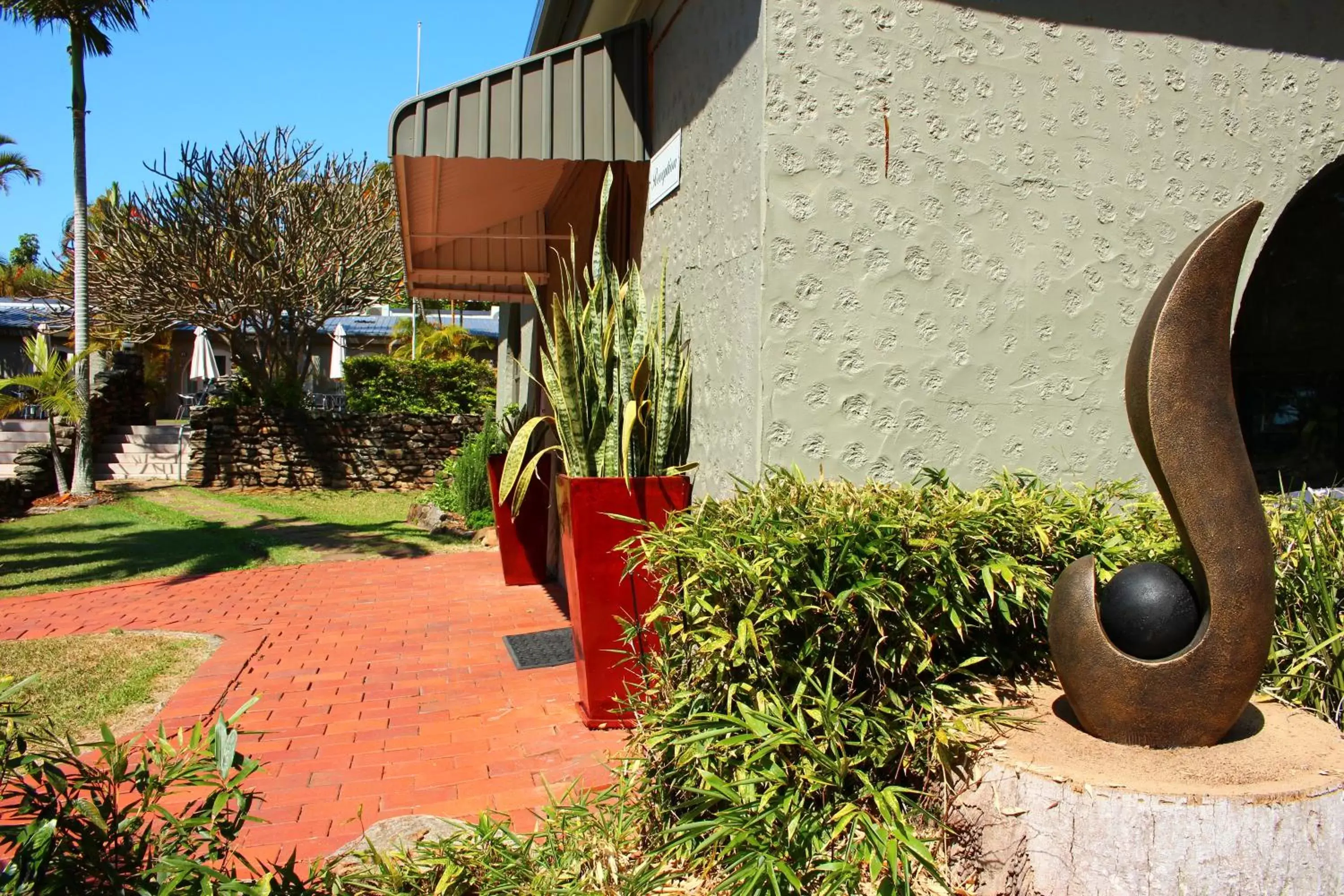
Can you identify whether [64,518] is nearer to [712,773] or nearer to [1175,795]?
[712,773]

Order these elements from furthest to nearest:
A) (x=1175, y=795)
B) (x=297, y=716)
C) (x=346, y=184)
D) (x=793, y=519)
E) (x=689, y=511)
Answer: (x=346, y=184)
(x=297, y=716)
(x=689, y=511)
(x=793, y=519)
(x=1175, y=795)

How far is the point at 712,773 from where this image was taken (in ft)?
8.70

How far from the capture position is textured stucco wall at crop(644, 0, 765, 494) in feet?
12.1

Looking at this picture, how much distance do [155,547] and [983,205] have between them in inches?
368

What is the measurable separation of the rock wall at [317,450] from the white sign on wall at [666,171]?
38.2ft

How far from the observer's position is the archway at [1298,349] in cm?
526

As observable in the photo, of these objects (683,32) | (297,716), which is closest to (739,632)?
(297,716)

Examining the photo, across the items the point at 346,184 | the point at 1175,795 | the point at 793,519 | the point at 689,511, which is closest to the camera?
the point at 1175,795

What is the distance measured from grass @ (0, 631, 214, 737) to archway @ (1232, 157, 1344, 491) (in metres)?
6.15

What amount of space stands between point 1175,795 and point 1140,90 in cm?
323

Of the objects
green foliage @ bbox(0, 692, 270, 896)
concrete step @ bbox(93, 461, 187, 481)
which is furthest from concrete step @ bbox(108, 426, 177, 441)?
green foliage @ bbox(0, 692, 270, 896)

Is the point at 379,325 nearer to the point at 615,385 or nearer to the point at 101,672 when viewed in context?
the point at 101,672

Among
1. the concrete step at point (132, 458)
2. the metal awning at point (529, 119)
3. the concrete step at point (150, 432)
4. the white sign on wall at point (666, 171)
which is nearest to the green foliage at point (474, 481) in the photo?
the metal awning at point (529, 119)

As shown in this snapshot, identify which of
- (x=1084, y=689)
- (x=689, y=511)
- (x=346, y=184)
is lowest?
(x=1084, y=689)
